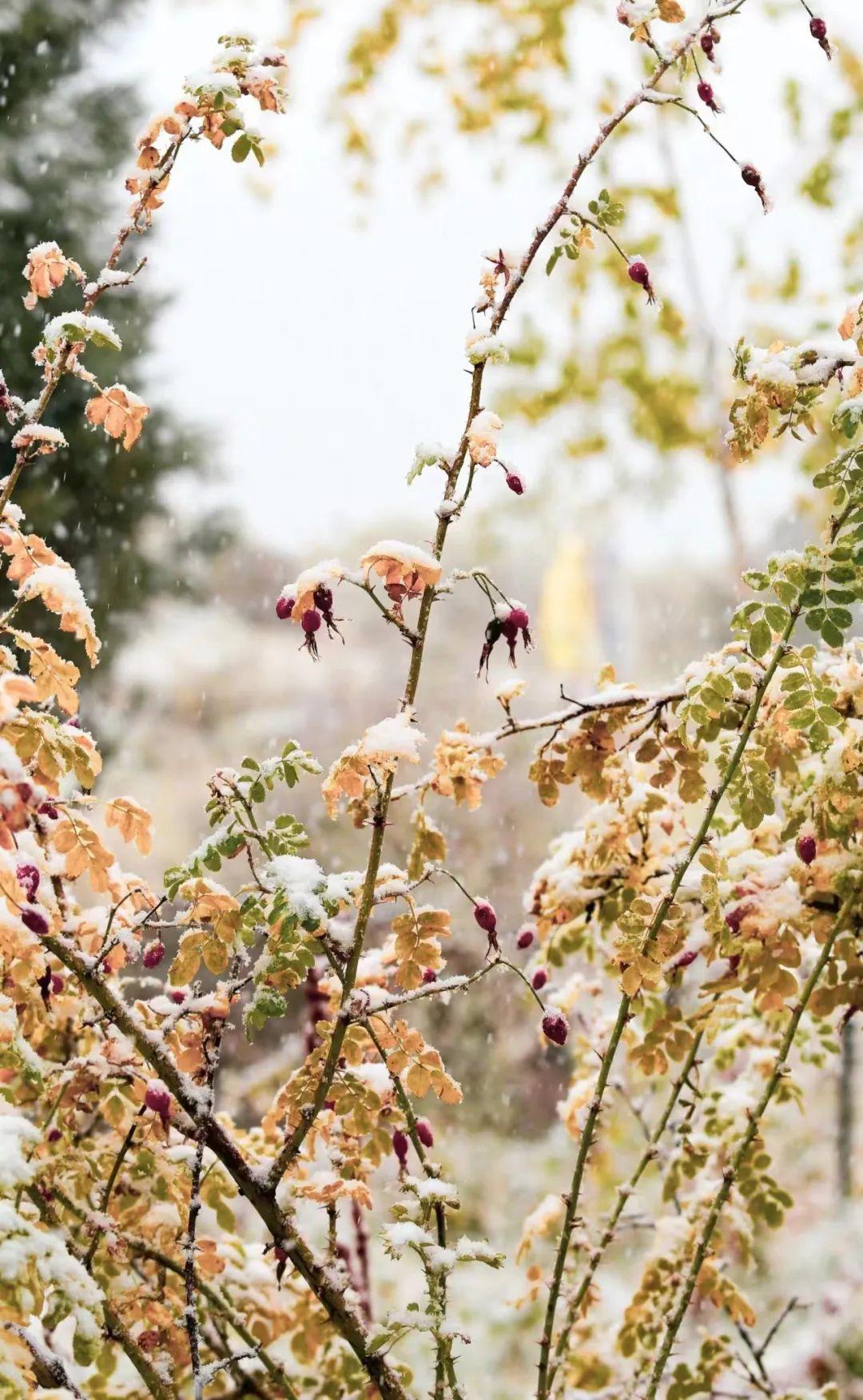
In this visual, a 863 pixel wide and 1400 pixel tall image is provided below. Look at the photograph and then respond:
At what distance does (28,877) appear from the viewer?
1.22 meters

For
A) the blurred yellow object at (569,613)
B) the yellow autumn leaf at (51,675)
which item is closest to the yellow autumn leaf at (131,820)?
the yellow autumn leaf at (51,675)

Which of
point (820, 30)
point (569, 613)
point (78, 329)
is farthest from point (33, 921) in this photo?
point (569, 613)

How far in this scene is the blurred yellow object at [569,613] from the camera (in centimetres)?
1161

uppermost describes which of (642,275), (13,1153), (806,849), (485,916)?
(642,275)

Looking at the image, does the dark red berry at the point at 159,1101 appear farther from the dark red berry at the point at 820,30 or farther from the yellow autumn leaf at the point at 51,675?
the dark red berry at the point at 820,30

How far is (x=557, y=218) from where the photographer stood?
1315 mm

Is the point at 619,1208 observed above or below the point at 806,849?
below

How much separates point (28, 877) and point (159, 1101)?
0.27 metres

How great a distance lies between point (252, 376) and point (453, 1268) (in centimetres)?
1410

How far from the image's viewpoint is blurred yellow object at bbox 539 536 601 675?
38.1 feet

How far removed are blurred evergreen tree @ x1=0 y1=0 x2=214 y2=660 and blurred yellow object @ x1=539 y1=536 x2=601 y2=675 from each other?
5.98 meters

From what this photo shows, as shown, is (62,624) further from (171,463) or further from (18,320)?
(171,463)

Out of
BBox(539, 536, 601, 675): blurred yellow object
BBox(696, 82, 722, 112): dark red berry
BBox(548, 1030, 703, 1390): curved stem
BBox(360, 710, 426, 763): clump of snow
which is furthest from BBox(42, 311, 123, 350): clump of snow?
BBox(539, 536, 601, 675): blurred yellow object

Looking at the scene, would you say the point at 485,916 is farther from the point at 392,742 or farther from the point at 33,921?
the point at 33,921
